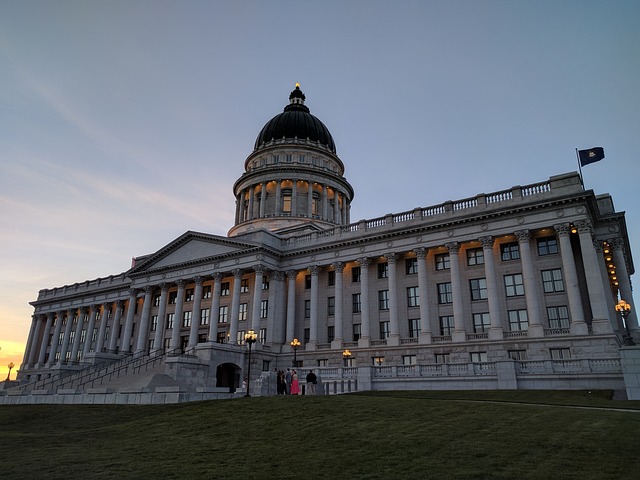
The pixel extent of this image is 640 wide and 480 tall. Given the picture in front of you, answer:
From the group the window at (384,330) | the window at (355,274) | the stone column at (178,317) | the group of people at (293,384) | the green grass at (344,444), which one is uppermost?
the window at (355,274)

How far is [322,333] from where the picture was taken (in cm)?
5375

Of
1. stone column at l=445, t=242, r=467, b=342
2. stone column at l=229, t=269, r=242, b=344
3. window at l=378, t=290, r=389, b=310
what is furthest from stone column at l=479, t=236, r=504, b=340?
stone column at l=229, t=269, r=242, b=344

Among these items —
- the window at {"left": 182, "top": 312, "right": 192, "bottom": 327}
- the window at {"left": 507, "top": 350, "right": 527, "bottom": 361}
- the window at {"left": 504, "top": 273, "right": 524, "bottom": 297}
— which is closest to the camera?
the window at {"left": 507, "top": 350, "right": 527, "bottom": 361}

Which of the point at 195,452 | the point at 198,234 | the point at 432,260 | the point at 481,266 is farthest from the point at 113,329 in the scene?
the point at 195,452

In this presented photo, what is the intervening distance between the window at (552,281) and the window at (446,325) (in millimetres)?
8987

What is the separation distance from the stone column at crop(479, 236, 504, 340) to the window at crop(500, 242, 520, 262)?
1388 mm

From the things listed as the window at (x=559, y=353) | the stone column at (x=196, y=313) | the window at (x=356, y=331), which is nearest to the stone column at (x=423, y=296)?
the window at (x=356, y=331)

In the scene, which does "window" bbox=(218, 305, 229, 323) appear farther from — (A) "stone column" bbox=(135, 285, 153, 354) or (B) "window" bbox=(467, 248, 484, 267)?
(B) "window" bbox=(467, 248, 484, 267)

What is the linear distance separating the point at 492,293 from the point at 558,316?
564cm

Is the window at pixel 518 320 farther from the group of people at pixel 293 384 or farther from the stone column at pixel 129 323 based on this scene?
the stone column at pixel 129 323

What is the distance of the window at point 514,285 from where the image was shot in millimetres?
43972

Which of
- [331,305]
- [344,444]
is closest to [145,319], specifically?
[331,305]

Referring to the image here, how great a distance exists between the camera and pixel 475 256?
47.2 m

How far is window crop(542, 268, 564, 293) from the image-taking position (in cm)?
4212
